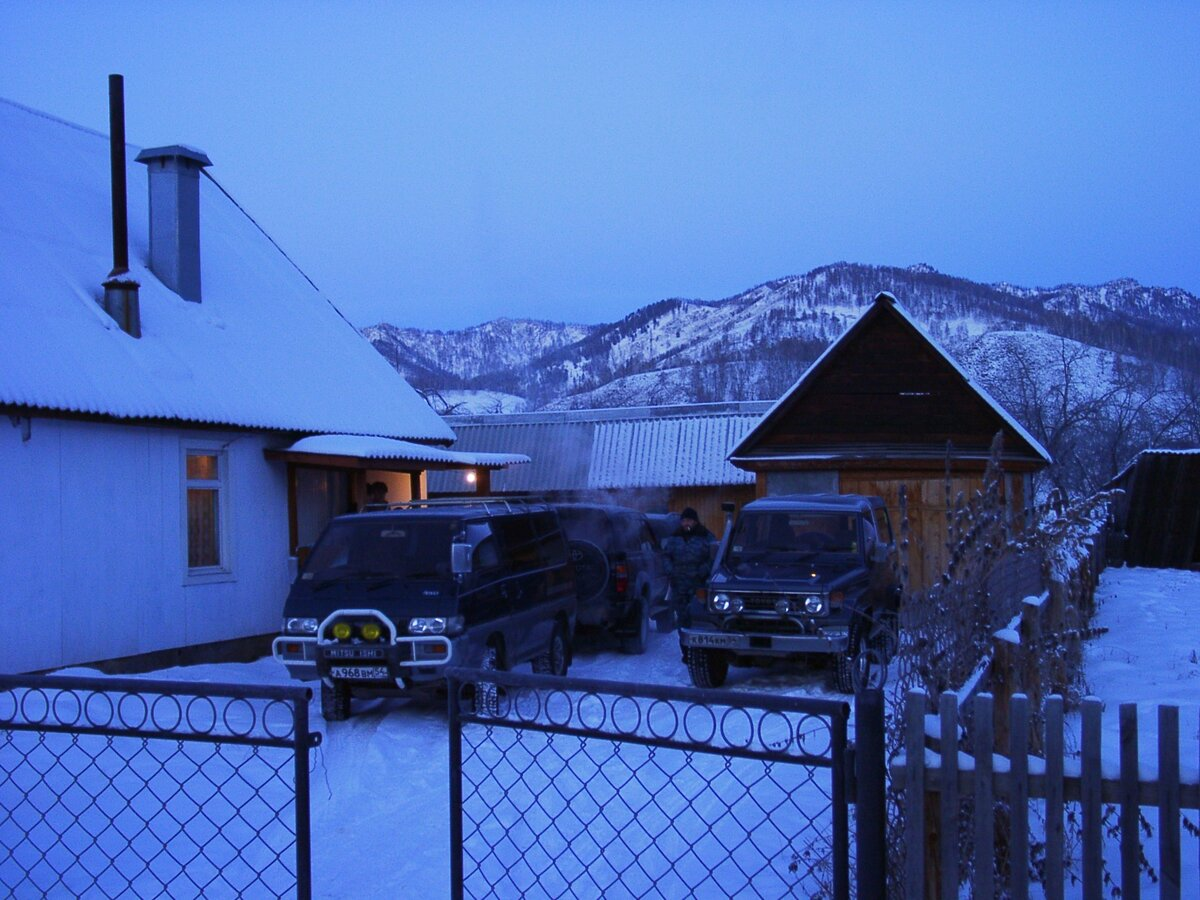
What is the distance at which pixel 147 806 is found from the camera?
7270 millimetres

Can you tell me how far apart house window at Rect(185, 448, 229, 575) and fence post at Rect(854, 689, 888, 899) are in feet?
38.3

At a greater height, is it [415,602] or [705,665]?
[415,602]

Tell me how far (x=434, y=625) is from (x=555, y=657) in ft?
8.70

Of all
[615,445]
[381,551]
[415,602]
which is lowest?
[415,602]

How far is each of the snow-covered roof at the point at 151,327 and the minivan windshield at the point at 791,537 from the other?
614 centimetres

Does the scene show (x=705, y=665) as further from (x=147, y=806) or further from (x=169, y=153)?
(x=169, y=153)

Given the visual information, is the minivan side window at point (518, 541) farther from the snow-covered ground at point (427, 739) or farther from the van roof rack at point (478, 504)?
the snow-covered ground at point (427, 739)

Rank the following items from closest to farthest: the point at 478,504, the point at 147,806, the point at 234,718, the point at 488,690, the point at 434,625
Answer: the point at 147,806 → the point at 488,690 → the point at 434,625 → the point at 234,718 → the point at 478,504

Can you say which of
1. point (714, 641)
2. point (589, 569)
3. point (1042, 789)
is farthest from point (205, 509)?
point (1042, 789)

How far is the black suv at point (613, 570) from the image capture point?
14.1m

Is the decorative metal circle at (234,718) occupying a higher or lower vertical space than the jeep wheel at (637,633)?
higher

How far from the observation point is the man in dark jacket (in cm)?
1430

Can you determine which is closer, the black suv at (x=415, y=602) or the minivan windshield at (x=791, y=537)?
the black suv at (x=415, y=602)

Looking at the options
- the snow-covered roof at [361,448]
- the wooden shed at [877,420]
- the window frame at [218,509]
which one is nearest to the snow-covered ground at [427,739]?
the window frame at [218,509]
